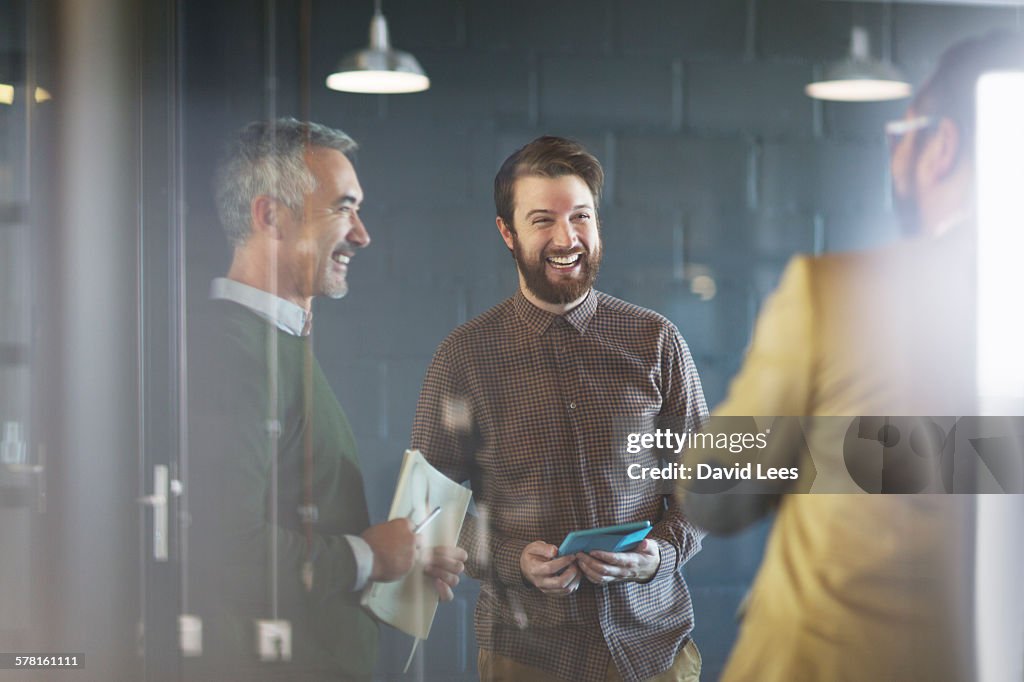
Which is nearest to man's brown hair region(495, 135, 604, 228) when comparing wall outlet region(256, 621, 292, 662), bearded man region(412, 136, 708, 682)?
bearded man region(412, 136, 708, 682)

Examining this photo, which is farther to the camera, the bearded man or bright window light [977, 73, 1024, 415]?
bright window light [977, 73, 1024, 415]

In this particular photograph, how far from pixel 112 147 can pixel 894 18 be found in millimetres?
1665

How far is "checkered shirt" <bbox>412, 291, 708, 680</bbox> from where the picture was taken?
2201 millimetres

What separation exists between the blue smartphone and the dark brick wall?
17 centimetres

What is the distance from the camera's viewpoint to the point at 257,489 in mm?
2234

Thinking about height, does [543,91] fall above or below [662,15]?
below

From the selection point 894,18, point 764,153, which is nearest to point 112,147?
point 764,153

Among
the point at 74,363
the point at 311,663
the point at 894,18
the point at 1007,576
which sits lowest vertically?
the point at 311,663

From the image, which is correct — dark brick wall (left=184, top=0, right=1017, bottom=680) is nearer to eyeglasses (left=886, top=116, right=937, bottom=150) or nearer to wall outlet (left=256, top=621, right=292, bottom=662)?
eyeglasses (left=886, top=116, right=937, bottom=150)

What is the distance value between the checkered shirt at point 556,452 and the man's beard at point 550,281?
30mm

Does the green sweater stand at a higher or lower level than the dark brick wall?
lower

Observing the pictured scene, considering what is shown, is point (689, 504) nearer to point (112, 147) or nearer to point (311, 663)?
point (311, 663)

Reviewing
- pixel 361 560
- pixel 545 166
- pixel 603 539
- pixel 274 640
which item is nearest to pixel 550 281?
pixel 545 166

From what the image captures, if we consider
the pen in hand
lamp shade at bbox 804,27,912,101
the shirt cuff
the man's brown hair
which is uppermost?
lamp shade at bbox 804,27,912,101
